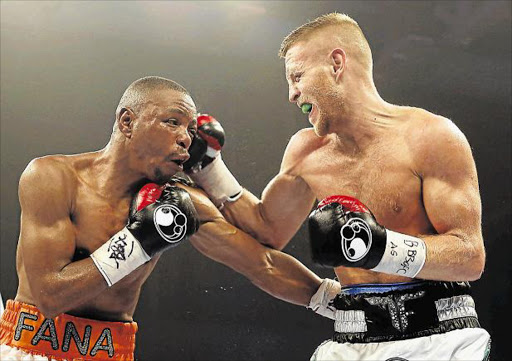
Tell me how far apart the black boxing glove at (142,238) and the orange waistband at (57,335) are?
24 centimetres

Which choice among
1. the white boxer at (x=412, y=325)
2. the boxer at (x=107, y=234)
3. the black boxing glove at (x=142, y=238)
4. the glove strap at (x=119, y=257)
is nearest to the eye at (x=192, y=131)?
the boxer at (x=107, y=234)

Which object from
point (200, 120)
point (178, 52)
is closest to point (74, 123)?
point (178, 52)

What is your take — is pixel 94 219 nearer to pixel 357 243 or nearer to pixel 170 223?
pixel 170 223

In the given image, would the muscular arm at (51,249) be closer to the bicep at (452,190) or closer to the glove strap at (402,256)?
the glove strap at (402,256)

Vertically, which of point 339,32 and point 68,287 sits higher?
point 339,32

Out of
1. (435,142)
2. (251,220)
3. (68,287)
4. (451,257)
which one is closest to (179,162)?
(251,220)

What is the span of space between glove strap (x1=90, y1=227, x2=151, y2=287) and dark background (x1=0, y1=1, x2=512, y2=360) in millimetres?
1748

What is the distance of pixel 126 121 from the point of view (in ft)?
8.07

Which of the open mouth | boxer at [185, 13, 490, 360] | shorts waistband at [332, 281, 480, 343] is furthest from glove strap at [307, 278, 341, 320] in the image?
the open mouth

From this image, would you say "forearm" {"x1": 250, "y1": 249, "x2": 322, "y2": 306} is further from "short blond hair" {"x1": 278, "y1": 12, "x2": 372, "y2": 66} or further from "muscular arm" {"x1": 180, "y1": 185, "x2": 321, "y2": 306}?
"short blond hair" {"x1": 278, "y1": 12, "x2": 372, "y2": 66}

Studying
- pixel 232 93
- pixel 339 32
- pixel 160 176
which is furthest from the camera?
pixel 232 93

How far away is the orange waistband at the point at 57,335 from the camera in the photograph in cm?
226

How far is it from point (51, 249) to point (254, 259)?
77 centimetres

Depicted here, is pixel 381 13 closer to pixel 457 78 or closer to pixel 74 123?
pixel 457 78
